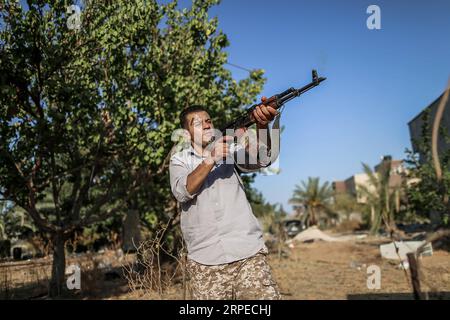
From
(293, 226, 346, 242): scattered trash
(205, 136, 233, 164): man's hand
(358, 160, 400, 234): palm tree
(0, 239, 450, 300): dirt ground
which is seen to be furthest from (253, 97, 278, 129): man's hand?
(293, 226, 346, 242): scattered trash

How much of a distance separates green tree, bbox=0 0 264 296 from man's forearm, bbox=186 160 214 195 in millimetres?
5758

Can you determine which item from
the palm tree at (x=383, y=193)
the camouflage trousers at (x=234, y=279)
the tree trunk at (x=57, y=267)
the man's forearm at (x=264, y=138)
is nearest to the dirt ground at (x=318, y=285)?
the tree trunk at (x=57, y=267)

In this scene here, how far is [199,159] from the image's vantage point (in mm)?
2867

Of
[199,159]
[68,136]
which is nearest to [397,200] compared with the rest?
[68,136]

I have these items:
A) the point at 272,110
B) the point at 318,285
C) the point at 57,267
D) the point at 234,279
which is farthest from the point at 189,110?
the point at 318,285

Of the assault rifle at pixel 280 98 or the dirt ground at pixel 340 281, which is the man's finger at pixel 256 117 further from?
the dirt ground at pixel 340 281

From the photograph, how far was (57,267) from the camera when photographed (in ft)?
31.2

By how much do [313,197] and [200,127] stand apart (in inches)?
1695

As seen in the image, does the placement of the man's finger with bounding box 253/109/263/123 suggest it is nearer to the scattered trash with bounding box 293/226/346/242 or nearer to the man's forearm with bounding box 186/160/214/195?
the man's forearm with bounding box 186/160/214/195

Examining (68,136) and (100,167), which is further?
(100,167)

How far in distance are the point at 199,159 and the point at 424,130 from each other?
1495 cm

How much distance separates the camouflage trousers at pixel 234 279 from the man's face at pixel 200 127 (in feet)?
2.83

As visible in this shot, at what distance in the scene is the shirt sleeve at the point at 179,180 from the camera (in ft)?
8.22
